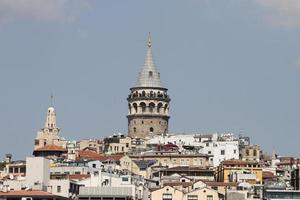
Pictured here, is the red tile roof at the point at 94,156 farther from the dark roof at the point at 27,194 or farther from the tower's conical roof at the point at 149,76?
the dark roof at the point at 27,194

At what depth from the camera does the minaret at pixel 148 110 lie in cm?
17200

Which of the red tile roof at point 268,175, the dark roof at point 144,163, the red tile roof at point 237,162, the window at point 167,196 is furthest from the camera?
the dark roof at point 144,163

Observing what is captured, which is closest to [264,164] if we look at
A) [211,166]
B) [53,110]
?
[211,166]

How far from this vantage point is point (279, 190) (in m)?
101

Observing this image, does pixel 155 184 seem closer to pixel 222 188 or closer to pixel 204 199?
pixel 222 188

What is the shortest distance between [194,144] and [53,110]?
1900 cm

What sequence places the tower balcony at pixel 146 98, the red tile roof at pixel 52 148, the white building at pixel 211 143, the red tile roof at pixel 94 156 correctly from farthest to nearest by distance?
the tower balcony at pixel 146 98, the red tile roof at pixel 52 148, the white building at pixel 211 143, the red tile roof at pixel 94 156

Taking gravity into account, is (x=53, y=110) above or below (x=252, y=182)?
above

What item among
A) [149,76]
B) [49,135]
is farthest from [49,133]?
[149,76]

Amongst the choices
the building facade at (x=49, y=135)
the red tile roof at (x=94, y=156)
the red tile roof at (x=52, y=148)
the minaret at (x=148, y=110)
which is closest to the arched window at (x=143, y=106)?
the minaret at (x=148, y=110)

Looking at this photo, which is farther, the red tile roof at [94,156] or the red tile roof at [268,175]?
the red tile roof at [94,156]

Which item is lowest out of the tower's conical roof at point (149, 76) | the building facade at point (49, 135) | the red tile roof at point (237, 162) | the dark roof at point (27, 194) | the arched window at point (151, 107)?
the dark roof at point (27, 194)

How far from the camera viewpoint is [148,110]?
172 meters

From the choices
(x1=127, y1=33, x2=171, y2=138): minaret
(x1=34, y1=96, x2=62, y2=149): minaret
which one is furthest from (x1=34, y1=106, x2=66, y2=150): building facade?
(x1=127, y1=33, x2=171, y2=138): minaret
